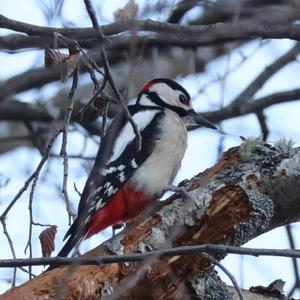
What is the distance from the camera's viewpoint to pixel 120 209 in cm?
377

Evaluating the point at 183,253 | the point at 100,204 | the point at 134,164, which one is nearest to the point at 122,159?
the point at 134,164

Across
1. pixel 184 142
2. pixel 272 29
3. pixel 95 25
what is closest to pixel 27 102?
pixel 184 142

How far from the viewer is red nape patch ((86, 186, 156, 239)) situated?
3686mm

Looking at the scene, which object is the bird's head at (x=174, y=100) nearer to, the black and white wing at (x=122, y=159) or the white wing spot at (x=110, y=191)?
the black and white wing at (x=122, y=159)

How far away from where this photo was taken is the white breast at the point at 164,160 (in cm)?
388

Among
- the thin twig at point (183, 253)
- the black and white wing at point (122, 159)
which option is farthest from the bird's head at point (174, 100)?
the thin twig at point (183, 253)

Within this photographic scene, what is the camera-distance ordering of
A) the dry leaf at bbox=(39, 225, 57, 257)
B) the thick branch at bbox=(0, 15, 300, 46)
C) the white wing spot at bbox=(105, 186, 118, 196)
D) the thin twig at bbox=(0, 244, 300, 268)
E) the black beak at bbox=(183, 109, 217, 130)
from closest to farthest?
the thin twig at bbox=(0, 244, 300, 268), the dry leaf at bbox=(39, 225, 57, 257), the thick branch at bbox=(0, 15, 300, 46), the white wing spot at bbox=(105, 186, 118, 196), the black beak at bbox=(183, 109, 217, 130)

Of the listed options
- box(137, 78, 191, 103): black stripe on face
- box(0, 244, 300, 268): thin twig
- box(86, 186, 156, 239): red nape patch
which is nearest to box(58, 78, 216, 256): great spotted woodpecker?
box(86, 186, 156, 239): red nape patch

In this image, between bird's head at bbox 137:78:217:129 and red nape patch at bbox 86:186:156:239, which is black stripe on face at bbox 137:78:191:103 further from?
red nape patch at bbox 86:186:156:239

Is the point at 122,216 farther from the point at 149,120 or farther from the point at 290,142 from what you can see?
the point at 290,142

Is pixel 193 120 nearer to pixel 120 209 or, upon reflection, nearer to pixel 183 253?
pixel 120 209

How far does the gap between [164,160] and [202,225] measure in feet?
3.25

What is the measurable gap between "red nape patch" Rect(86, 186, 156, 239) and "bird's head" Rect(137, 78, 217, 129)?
0.59 meters

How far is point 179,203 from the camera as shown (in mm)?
3117
